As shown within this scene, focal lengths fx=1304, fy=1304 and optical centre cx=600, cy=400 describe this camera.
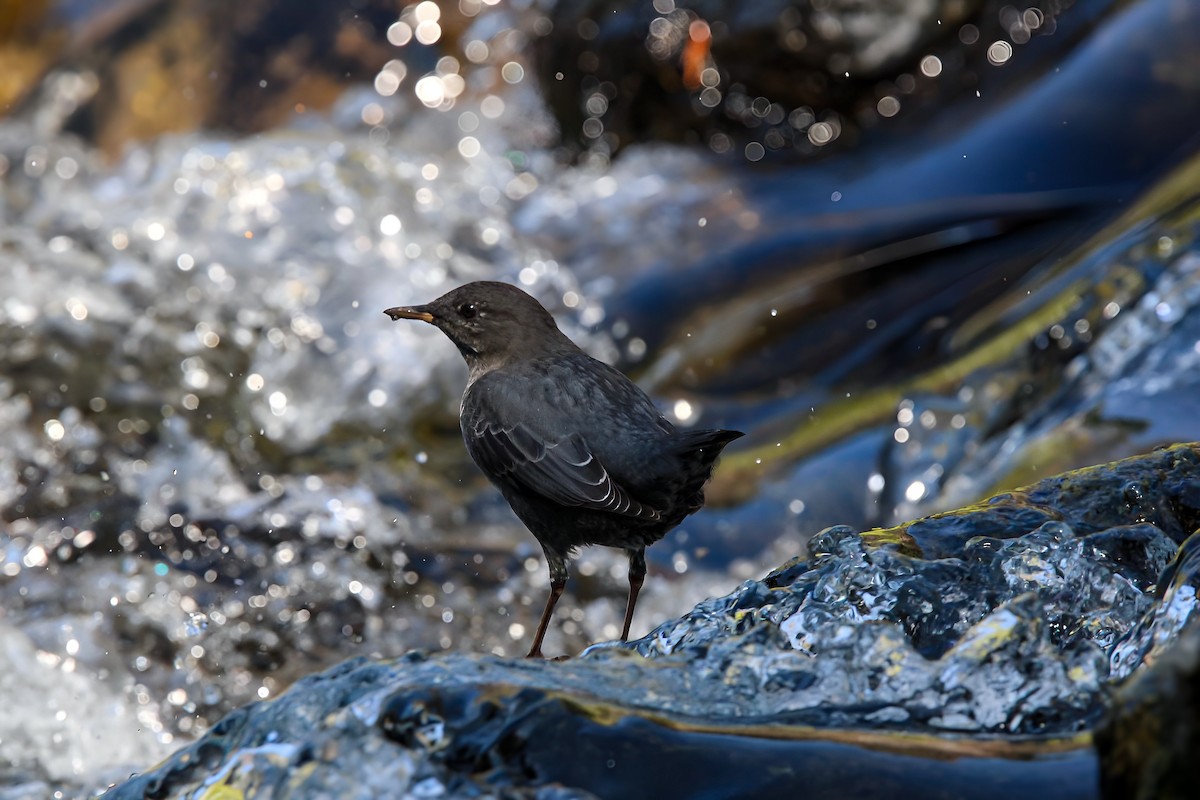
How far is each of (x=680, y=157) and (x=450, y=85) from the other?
6.78 ft

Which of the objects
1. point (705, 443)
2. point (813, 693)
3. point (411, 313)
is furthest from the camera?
point (411, 313)

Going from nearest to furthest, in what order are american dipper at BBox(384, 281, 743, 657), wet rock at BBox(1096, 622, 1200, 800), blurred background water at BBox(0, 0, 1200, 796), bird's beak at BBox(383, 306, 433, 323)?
wet rock at BBox(1096, 622, 1200, 800), american dipper at BBox(384, 281, 743, 657), bird's beak at BBox(383, 306, 433, 323), blurred background water at BBox(0, 0, 1200, 796)

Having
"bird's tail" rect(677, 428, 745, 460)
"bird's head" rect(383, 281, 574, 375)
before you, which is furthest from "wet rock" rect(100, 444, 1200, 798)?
"bird's head" rect(383, 281, 574, 375)

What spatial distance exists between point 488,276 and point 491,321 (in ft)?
11.1

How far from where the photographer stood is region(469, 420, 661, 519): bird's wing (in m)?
3.97

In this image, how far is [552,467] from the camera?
13.4 ft

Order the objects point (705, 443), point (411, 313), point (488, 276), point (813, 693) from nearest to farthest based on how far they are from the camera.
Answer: point (813, 693) < point (705, 443) < point (411, 313) < point (488, 276)

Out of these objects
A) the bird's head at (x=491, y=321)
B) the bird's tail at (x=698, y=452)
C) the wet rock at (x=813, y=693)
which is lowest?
the wet rock at (x=813, y=693)

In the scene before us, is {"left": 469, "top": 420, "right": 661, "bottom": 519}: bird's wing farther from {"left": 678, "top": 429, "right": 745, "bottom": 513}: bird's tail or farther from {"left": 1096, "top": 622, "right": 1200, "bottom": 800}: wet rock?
{"left": 1096, "top": 622, "right": 1200, "bottom": 800}: wet rock

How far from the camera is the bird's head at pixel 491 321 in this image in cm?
A: 453

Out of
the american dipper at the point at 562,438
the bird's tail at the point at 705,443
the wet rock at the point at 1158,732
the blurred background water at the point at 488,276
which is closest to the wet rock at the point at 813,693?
the wet rock at the point at 1158,732

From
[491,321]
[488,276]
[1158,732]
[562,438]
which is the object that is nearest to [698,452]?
[562,438]

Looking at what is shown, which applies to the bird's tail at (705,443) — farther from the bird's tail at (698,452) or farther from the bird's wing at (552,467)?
the bird's wing at (552,467)

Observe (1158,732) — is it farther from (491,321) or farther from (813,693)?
(491,321)
